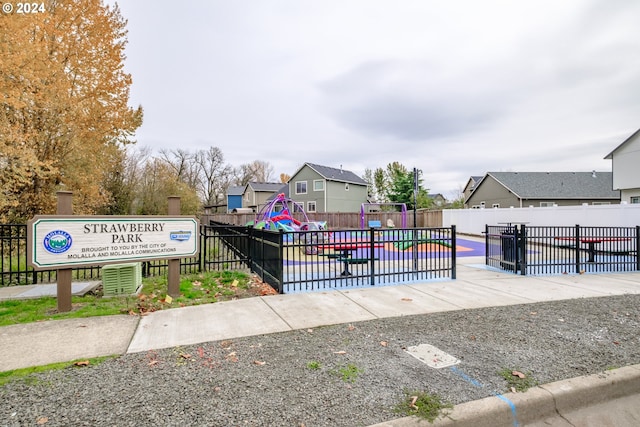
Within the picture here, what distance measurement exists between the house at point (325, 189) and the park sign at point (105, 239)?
98.8 ft

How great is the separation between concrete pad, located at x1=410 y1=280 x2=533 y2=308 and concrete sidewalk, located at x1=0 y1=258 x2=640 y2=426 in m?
0.02

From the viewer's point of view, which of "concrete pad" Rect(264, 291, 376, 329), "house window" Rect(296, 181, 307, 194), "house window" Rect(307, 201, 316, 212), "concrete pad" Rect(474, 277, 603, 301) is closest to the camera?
"concrete pad" Rect(264, 291, 376, 329)

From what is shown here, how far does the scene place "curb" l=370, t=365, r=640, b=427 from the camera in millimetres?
2639

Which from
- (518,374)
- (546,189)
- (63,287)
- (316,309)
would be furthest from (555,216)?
(63,287)

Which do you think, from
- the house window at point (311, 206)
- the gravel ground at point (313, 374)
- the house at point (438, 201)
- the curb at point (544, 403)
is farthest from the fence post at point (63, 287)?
the house at point (438, 201)

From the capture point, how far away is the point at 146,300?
5906 millimetres

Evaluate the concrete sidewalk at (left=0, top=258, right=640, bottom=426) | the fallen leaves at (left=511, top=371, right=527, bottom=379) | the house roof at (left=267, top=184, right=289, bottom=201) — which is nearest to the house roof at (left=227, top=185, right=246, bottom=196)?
the house roof at (left=267, top=184, right=289, bottom=201)

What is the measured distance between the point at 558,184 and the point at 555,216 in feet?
61.6

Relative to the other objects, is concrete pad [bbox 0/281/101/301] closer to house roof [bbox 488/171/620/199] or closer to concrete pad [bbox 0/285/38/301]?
concrete pad [bbox 0/285/38/301]

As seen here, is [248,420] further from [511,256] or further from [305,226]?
[305,226]

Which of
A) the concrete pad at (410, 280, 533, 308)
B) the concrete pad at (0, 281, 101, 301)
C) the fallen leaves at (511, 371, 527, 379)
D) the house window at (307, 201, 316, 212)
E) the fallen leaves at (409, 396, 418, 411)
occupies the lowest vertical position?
the concrete pad at (410, 280, 533, 308)

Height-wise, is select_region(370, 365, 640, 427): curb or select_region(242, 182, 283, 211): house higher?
select_region(242, 182, 283, 211): house

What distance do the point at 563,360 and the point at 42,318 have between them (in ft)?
22.3

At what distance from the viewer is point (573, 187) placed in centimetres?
3291
